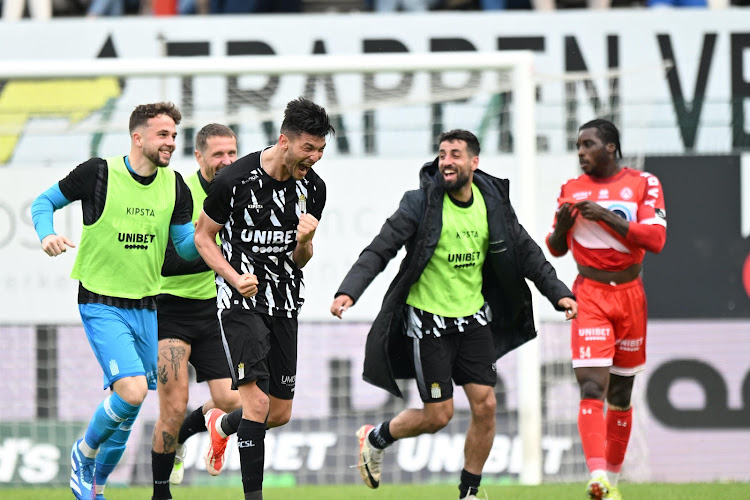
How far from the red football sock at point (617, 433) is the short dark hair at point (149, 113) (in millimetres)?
3194

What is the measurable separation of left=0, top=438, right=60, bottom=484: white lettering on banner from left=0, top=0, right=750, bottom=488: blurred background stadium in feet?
0.04

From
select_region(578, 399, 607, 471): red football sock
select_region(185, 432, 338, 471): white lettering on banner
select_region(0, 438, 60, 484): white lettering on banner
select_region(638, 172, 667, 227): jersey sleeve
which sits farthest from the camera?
select_region(185, 432, 338, 471): white lettering on banner

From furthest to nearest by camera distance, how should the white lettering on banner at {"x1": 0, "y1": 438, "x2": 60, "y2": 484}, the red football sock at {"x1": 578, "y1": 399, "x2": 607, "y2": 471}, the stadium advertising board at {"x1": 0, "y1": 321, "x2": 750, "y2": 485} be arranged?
1. the stadium advertising board at {"x1": 0, "y1": 321, "x2": 750, "y2": 485}
2. the white lettering on banner at {"x1": 0, "y1": 438, "x2": 60, "y2": 484}
3. the red football sock at {"x1": 578, "y1": 399, "x2": 607, "y2": 471}

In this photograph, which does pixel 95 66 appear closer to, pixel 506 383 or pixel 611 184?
pixel 611 184

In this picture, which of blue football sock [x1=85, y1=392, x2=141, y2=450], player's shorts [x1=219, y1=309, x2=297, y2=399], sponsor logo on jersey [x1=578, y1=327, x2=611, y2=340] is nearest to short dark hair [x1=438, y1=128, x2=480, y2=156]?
sponsor logo on jersey [x1=578, y1=327, x2=611, y2=340]

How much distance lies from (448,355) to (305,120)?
5.28ft

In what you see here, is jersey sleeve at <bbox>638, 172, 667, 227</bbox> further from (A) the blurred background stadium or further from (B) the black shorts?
(A) the blurred background stadium

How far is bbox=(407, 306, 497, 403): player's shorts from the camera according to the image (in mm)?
6477

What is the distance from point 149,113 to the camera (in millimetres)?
6480

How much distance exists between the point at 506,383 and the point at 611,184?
177 inches

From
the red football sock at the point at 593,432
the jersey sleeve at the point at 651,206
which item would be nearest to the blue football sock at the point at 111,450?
the red football sock at the point at 593,432

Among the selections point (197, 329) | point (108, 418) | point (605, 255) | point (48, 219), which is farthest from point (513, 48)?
point (108, 418)

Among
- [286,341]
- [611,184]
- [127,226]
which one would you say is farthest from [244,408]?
[611,184]

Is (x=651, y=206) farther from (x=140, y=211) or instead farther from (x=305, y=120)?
(x=140, y=211)
